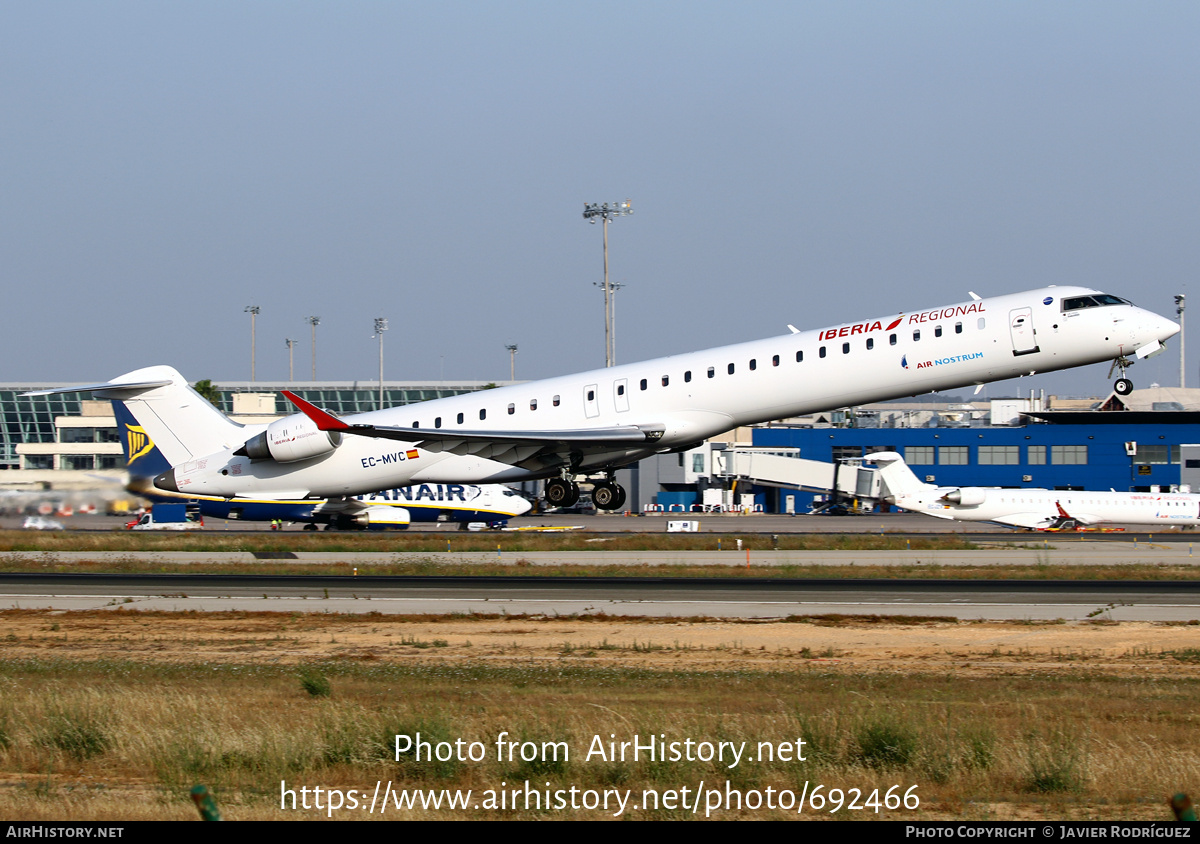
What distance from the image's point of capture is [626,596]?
28578 millimetres

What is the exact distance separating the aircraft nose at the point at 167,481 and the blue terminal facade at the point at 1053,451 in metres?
57.2

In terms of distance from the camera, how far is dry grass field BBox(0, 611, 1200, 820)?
11.5 metres

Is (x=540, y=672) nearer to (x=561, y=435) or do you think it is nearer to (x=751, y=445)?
(x=561, y=435)

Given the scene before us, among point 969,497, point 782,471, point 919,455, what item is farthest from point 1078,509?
point 919,455

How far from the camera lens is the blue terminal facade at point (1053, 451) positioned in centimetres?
8581

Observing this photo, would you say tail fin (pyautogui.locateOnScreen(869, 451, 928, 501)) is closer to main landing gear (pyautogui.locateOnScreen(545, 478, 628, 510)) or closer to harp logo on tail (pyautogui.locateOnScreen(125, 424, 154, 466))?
main landing gear (pyautogui.locateOnScreen(545, 478, 628, 510))

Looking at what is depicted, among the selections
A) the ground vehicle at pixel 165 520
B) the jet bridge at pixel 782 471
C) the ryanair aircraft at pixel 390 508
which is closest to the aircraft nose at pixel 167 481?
the ryanair aircraft at pixel 390 508

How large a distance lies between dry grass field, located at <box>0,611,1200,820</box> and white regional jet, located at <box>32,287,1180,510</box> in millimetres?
8019

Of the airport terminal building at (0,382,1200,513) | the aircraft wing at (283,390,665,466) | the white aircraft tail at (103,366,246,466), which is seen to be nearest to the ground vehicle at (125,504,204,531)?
the airport terminal building at (0,382,1200,513)

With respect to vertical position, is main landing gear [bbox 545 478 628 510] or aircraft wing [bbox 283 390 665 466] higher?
aircraft wing [bbox 283 390 665 466]

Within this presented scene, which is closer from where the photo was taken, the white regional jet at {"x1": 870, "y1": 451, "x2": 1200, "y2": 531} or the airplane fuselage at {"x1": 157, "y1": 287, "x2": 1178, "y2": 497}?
the airplane fuselage at {"x1": 157, "y1": 287, "x2": 1178, "y2": 497}

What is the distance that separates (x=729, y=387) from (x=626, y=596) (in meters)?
6.38
